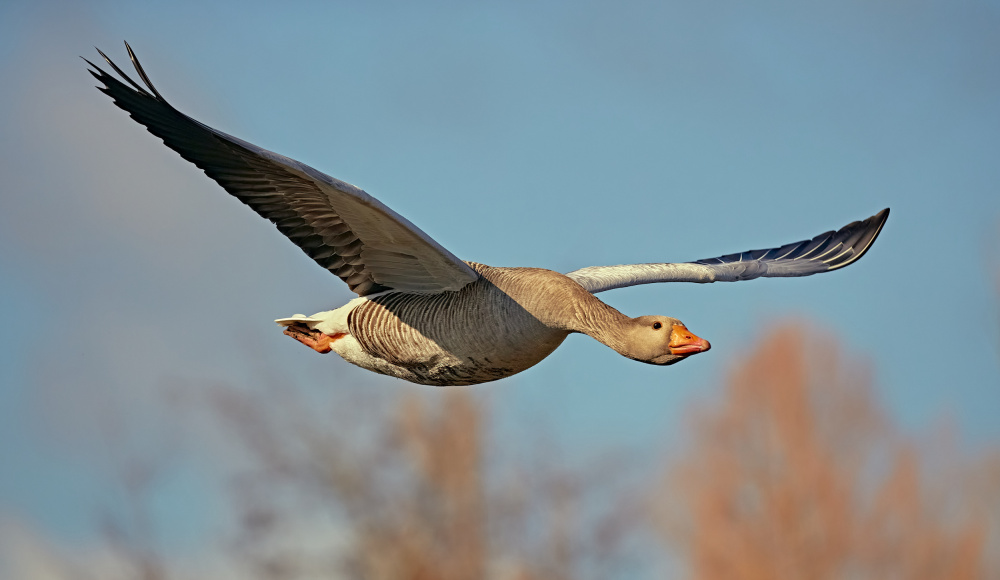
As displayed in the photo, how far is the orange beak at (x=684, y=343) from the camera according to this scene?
686cm

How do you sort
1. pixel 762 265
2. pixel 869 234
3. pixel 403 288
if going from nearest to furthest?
pixel 403 288
pixel 762 265
pixel 869 234

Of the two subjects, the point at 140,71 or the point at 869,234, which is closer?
the point at 140,71

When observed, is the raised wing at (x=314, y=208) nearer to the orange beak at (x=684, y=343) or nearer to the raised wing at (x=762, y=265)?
the orange beak at (x=684, y=343)

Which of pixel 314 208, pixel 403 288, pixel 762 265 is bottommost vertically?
pixel 403 288

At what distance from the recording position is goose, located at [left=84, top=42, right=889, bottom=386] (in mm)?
7090

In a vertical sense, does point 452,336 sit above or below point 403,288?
below

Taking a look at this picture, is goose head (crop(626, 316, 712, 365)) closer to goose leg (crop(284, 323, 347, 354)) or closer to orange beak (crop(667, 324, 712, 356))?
orange beak (crop(667, 324, 712, 356))

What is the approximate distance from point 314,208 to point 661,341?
297 cm

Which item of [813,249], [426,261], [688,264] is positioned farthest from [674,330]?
[813,249]

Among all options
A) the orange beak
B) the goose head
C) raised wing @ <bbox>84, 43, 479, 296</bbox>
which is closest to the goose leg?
raised wing @ <bbox>84, 43, 479, 296</bbox>

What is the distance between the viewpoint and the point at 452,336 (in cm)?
773

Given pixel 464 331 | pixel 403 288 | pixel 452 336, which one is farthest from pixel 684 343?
pixel 403 288

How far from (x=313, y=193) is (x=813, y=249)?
6661 millimetres

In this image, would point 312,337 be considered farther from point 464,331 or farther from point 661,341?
point 661,341
